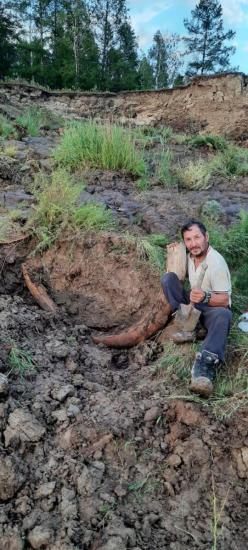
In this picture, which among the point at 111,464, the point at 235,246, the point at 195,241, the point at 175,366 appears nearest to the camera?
the point at 111,464

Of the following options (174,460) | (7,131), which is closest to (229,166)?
(7,131)

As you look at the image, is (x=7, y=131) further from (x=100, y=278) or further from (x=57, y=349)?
(x=57, y=349)

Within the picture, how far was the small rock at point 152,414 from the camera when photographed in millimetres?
2486

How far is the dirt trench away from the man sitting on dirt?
0.20 metres

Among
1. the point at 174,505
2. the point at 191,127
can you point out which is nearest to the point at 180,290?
the point at 174,505

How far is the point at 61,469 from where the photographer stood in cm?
216

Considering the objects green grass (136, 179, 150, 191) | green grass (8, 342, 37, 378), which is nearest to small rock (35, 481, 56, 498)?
green grass (8, 342, 37, 378)

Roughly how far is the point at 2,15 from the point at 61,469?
20.4m

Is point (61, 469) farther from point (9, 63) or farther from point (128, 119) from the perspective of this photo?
point (9, 63)

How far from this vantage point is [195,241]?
2.98m

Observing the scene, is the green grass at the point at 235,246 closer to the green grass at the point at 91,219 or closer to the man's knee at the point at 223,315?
the man's knee at the point at 223,315

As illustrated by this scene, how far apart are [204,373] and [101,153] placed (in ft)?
11.3

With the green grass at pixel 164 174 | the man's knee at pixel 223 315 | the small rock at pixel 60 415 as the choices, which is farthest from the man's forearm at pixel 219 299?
the green grass at pixel 164 174

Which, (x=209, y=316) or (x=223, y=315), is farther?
(x=209, y=316)
